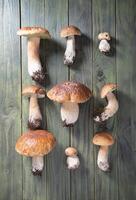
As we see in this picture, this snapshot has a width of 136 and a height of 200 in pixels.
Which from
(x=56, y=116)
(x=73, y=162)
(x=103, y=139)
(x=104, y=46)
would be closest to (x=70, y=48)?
(x=104, y=46)

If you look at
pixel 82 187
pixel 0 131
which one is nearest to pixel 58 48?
pixel 0 131

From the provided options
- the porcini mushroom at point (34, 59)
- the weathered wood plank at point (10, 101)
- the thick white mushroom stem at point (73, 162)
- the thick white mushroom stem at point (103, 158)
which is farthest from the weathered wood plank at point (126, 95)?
the weathered wood plank at point (10, 101)

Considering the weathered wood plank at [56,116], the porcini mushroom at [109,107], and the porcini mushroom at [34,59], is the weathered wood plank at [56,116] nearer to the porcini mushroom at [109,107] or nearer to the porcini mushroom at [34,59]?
the porcini mushroom at [34,59]

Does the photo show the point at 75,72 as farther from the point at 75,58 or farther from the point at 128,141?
the point at 128,141

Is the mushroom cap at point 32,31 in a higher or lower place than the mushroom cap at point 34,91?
higher

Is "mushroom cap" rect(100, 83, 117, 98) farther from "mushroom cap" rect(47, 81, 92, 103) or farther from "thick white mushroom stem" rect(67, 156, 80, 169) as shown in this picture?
"thick white mushroom stem" rect(67, 156, 80, 169)

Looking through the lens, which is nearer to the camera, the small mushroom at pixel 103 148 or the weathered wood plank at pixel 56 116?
the small mushroom at pixel 103 148

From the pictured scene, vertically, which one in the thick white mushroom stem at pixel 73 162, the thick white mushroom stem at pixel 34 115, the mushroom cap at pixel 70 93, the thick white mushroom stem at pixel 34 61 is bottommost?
the thick white mushroom stem at pixel 73 162
